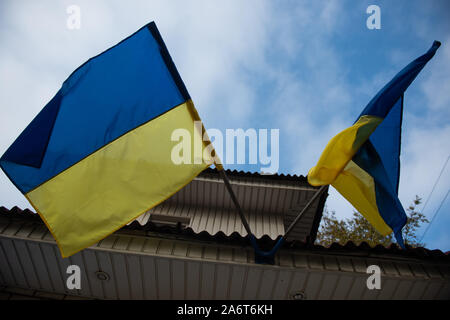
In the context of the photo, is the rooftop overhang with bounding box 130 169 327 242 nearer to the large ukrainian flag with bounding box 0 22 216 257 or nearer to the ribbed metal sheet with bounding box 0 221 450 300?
the ribbed metal sheet with bounding box 0 221 450 300

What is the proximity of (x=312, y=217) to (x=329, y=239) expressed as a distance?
653cm

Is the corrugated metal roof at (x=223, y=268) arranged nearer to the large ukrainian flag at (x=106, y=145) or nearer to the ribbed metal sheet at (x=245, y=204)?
the large ukrainian flag at (x=106, y=145)

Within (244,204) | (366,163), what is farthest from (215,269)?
(244,204)

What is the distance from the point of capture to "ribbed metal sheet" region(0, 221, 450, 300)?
4434mm

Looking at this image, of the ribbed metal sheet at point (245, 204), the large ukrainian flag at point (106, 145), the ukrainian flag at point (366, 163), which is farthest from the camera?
the ribbed metal sheet at point (245, 204)

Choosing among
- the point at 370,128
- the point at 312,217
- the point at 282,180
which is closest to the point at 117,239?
the point at 370,128

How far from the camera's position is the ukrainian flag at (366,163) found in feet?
13.3

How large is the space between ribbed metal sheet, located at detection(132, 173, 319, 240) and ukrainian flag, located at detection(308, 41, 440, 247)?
4.48 metres

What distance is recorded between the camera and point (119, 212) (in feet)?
11.5

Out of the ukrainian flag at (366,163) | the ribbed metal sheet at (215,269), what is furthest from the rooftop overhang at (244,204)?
the ukrainian flag at (366,163)

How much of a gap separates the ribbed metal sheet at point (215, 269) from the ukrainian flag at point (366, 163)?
980mm

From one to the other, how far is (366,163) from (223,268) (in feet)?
8.60

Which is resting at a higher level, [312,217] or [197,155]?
[197,155]

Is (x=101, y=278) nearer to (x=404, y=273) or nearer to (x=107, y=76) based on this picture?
(x=107, y=76)
